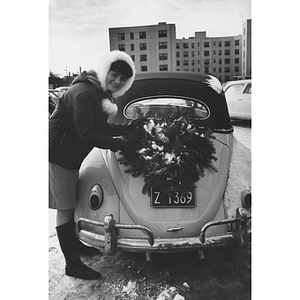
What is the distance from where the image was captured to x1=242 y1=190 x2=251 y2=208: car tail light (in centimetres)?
299

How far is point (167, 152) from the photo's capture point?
9.60 ft

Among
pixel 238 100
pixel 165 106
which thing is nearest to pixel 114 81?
pixel 165 106

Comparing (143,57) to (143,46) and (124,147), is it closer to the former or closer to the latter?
(143,46)

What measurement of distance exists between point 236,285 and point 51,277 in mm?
1404

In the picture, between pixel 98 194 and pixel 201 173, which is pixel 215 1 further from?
pixel 98 194

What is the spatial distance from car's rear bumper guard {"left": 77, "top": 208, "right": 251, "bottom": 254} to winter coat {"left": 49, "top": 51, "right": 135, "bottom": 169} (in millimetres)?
541

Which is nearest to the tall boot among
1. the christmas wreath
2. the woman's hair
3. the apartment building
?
the christmas wreath

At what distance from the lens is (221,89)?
303 cm

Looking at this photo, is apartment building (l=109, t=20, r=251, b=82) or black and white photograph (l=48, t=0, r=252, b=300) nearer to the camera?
black and white photograph (l=48, t=0, r=252, b=300)

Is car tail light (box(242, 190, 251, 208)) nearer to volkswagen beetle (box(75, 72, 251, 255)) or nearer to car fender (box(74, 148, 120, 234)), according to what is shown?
volkswagen beetle (box(75, 72, 251, 255))

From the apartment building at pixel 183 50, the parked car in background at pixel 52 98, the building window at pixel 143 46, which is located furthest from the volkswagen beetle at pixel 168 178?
the parked car in background at pixel 52 98

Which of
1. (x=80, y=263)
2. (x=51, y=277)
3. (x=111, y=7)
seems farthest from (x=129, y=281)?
(x=111, y=7)

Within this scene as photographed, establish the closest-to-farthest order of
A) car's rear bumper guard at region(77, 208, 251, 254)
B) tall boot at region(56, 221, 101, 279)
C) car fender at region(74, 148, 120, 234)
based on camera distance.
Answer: car's rear bumper guard at region(77, 208, 251, 254) < car fender at region(74, 148, 120, 234) < tall boot at region(56, 221, 101, 279)

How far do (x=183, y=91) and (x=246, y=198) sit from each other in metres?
0.91
